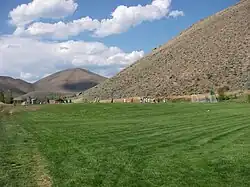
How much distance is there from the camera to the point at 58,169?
467 inches

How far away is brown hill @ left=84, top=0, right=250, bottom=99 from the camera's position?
269ft

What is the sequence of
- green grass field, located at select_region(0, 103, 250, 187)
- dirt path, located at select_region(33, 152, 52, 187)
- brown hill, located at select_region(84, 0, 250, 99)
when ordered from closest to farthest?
1. dirt path, located at select_region(33, 152, 52, 187)
2. green grass field, located at select_region(0, 103, 250, 187)
3. brown hill, located at select_region(84, 0, 250, 99)

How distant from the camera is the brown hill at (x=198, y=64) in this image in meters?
81.9

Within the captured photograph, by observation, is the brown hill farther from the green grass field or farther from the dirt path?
the dirt path

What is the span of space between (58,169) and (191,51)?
282ft

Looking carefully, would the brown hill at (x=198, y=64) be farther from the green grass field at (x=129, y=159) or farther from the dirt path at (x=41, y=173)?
the dirt path at (x=41, y=173)

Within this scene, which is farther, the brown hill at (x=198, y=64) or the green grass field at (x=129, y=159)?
the brown hill at (x=198, y=64)

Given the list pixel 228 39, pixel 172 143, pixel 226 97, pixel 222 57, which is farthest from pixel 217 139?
pixel 228 39

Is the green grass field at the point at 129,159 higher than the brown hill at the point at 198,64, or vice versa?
the brown hill at the point at 198,64

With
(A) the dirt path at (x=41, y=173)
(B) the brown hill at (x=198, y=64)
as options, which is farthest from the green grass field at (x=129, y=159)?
(B) the brown hill at (x=198, y=64)

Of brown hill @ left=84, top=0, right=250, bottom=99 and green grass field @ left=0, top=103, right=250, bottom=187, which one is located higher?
brown hill @ left=84, top=0, right=250, bottom=99

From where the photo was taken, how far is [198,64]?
293ft

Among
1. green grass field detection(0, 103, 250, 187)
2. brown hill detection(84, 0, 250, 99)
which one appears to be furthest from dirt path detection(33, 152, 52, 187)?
brown hill detection(84, 0, 250, 99)

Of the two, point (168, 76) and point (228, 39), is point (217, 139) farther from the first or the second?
point (228, 39)
